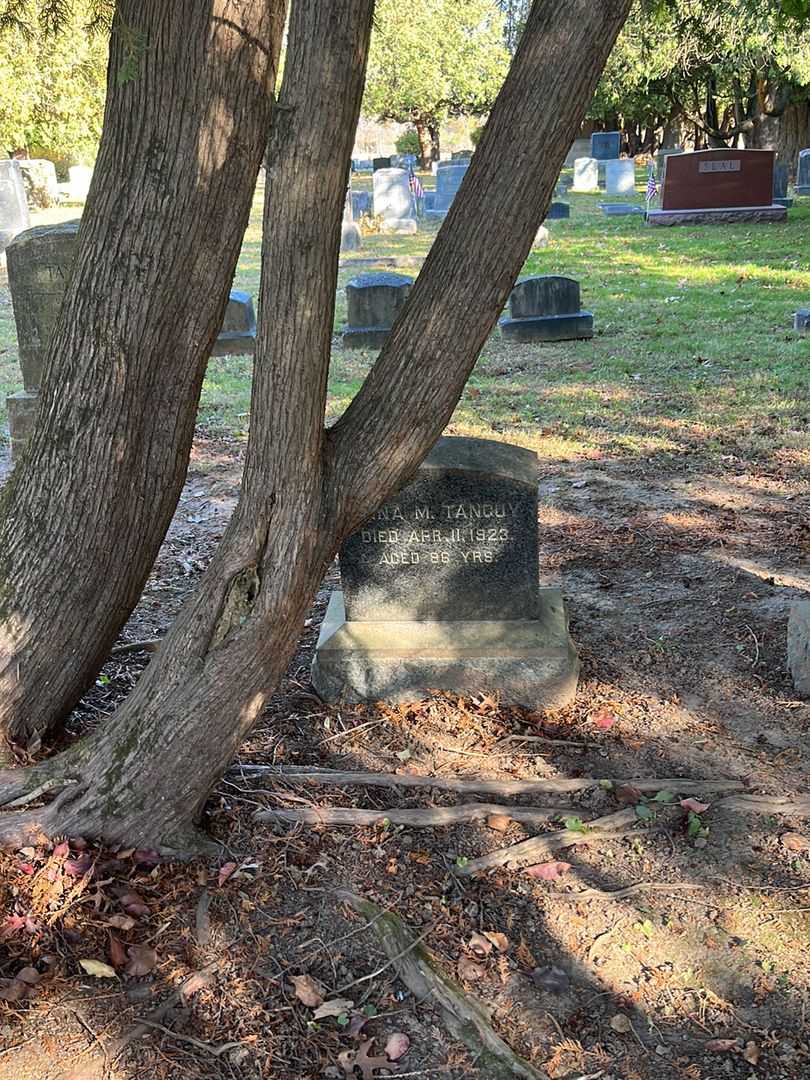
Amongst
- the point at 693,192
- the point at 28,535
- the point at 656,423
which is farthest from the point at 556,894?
the point at 693,192

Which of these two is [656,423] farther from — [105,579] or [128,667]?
[105,579]

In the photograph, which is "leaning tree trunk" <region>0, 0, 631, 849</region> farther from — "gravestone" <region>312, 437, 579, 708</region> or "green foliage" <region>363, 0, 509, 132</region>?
"green foliage" <region>363, 0, 509, 132</region>

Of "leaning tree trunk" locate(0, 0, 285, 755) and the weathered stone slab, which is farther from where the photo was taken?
the weathered stone slab

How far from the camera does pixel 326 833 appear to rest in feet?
11.9

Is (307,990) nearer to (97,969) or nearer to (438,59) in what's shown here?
(97,969)

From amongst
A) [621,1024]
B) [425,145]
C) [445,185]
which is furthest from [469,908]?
[425,145]

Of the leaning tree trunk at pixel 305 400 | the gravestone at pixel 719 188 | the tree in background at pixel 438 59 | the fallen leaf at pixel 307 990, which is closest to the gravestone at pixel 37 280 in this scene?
the leaning tree trunk at pixel 305 400

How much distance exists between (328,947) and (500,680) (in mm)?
1636

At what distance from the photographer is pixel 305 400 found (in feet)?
10.9

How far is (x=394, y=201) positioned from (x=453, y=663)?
21.5 metres

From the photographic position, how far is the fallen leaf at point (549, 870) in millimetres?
3508

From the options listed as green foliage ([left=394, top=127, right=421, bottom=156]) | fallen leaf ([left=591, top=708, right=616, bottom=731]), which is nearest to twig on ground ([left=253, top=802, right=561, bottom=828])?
fallen leaf ([left=591, top=708, right=616, bottom=731])

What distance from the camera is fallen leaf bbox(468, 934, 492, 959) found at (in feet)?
10.5

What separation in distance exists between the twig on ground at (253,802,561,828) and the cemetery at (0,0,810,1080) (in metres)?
0.01
